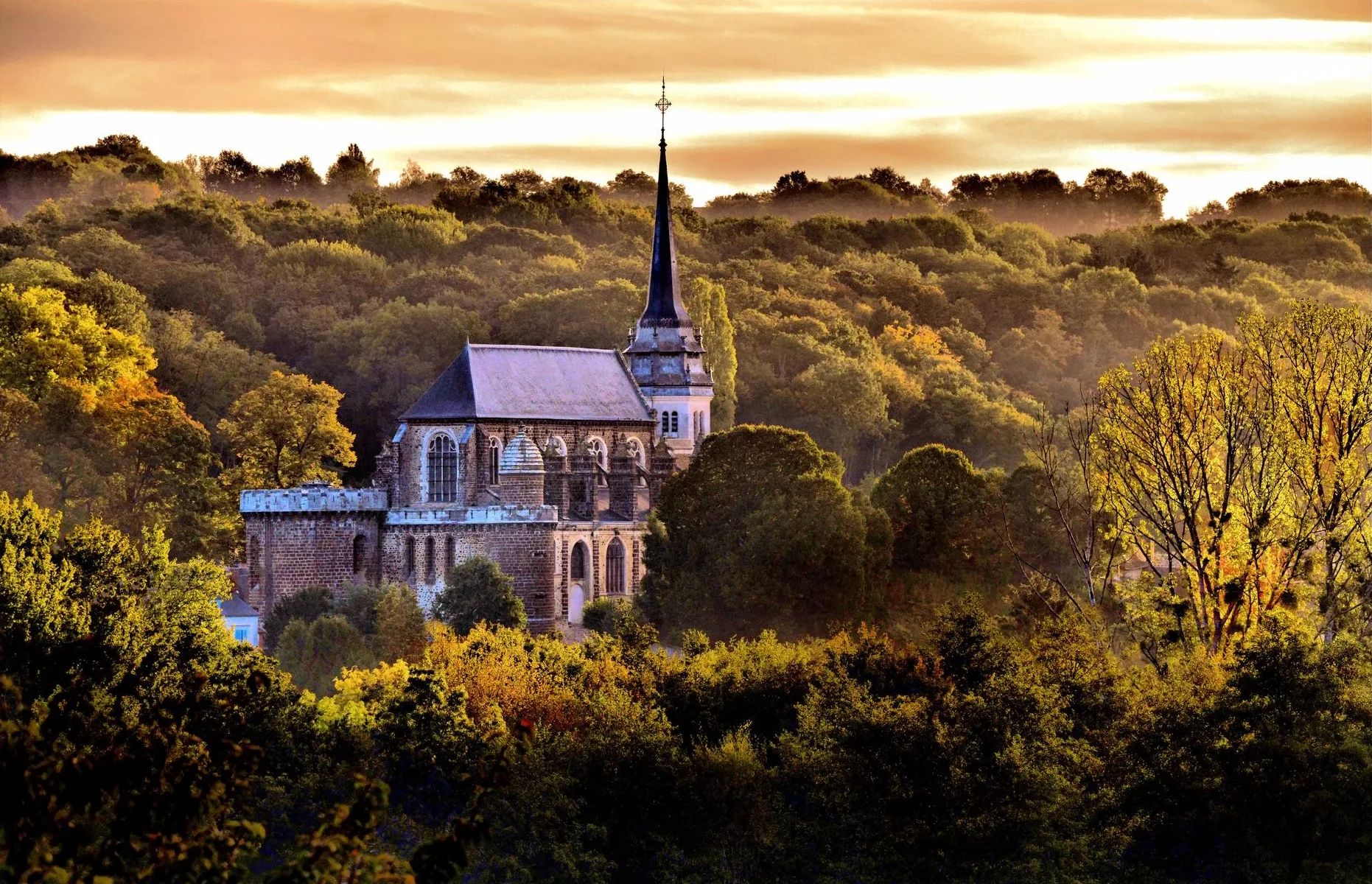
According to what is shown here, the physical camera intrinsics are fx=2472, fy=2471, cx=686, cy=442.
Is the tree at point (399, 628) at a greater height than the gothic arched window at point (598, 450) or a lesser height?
lesser

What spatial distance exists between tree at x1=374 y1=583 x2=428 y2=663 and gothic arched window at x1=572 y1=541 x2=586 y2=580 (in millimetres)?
8419

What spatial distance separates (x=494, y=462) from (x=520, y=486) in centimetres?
352

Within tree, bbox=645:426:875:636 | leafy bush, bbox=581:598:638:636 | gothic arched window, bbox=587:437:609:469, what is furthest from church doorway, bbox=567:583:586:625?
gothic arched window, bbox=587:437:609:469

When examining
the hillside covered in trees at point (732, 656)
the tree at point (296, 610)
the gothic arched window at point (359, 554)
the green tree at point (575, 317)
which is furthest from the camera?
the green tree at point (575, 317)

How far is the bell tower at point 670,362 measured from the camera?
90562mm

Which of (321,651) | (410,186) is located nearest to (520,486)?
(321,651)

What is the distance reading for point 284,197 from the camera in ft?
574

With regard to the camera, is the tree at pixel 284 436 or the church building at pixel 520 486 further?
the tree at pixel 284 436

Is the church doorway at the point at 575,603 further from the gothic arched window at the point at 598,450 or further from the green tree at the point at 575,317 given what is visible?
the green tree at the point at 575,317

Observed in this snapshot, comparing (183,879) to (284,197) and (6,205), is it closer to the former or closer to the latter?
(6,205)

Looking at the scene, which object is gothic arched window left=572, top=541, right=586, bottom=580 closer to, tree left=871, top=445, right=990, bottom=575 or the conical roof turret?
the conical roof turret

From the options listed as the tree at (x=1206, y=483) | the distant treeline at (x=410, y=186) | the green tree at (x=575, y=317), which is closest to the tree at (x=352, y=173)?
the distant treeline at (x=410, y=186)

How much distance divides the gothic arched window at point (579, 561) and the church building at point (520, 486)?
5cm

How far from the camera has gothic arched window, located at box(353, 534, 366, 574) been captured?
79.9 m
